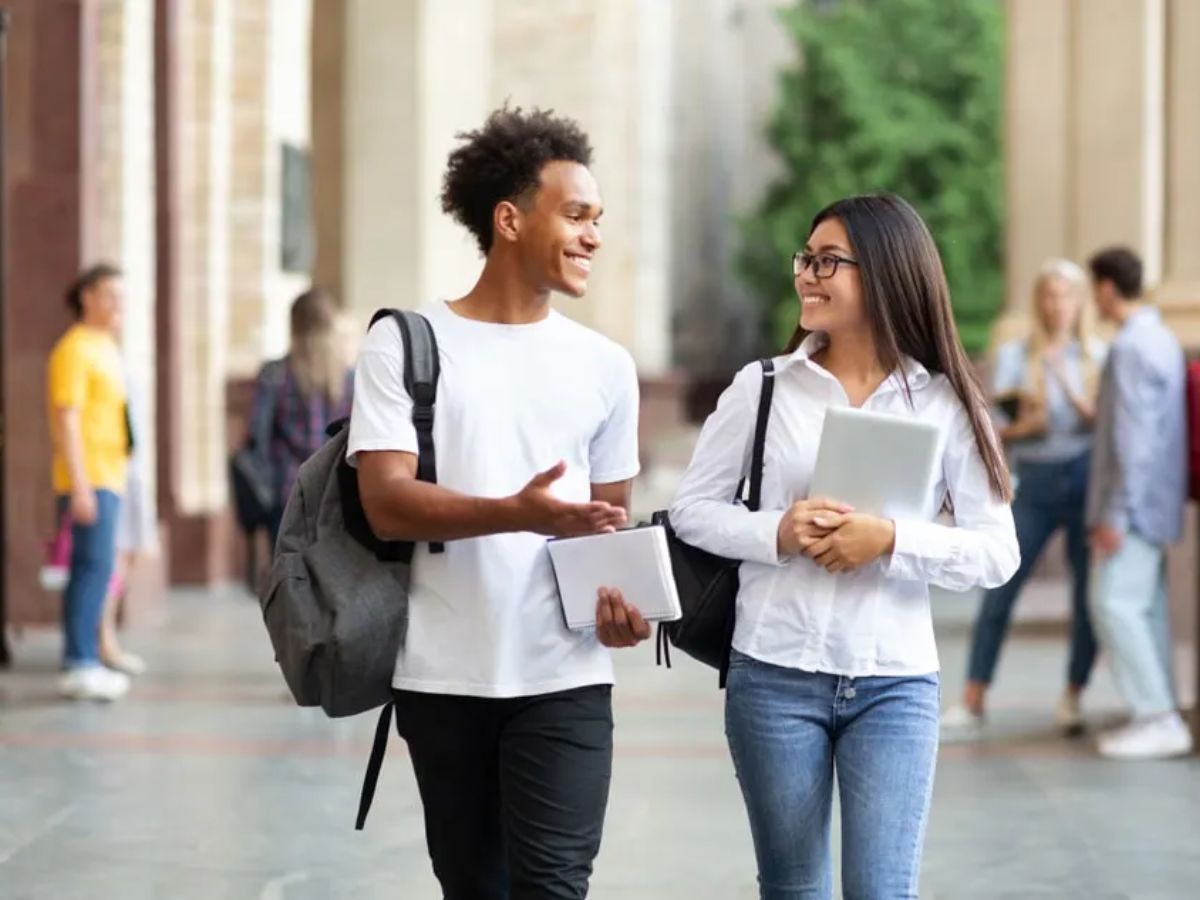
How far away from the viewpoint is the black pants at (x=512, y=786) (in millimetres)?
3967

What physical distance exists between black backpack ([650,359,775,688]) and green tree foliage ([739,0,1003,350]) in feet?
148

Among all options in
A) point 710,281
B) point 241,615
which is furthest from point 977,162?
point 241,615

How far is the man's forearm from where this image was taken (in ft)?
12.6

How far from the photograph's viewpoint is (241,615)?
14797 millimetres

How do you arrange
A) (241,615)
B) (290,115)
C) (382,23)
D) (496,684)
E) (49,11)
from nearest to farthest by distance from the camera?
(496,684) < (49,11) < (241,615) < (382,23) < (290,115)

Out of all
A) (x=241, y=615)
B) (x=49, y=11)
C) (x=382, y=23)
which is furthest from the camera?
(x=382, y=23)

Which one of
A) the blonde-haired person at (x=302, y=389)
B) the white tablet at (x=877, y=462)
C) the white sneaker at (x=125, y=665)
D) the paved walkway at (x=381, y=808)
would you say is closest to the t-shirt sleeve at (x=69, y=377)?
the blonde-haired person at (x=302, y=389)

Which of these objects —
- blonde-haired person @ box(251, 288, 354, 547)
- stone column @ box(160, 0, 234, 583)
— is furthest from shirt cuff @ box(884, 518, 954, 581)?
stone column @ box(160, 0, 234, 583)

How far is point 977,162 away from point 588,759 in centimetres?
4749

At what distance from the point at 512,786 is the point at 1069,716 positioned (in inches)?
236

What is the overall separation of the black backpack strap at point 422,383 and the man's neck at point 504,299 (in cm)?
12

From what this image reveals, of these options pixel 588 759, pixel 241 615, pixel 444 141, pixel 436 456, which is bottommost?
pixel 241 615

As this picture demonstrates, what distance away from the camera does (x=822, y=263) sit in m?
4.10

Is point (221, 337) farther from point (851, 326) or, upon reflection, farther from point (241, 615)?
point (851, 326)
